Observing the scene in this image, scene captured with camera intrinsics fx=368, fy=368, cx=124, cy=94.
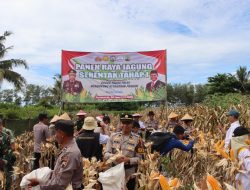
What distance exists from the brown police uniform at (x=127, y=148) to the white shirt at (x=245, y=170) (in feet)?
4.04

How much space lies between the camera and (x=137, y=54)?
47.1 ft

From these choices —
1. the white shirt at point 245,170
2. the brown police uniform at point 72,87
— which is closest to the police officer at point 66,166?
the white shirt at point 245,170

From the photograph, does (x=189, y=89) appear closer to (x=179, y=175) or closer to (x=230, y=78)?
(x=230, y=78)

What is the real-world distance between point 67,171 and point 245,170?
2150mm

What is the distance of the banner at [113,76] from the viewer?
45.9 feet

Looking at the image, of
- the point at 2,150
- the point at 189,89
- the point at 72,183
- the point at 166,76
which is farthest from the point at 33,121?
the point at 189,89

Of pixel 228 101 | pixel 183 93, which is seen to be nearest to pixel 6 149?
pixel 228 101

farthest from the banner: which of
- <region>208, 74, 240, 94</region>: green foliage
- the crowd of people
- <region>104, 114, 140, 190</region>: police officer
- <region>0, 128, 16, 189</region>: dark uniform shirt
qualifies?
<region>208, 74, 240, 94</region>: green foliage

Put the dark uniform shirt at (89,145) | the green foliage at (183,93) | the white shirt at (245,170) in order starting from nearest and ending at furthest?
the white shirt at (245,170)
the dark uniform shirt at (89,145)
the green foliage at (183,93)

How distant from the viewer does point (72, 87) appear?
13922 mm

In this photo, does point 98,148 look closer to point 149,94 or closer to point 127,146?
point 127,146

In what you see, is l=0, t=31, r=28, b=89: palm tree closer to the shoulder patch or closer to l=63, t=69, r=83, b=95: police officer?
l=63, t=69, r=83, b=95: police officer

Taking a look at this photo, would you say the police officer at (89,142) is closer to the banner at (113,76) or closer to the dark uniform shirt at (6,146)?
the dark uniform shirt at (6,146)

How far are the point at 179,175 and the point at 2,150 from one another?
284 cm
